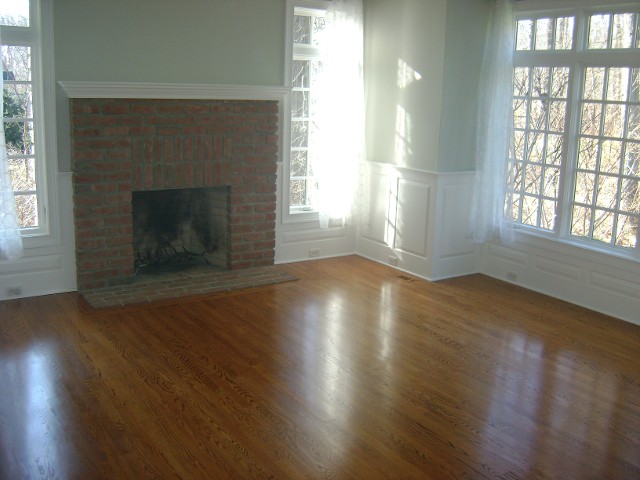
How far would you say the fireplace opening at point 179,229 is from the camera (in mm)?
6469

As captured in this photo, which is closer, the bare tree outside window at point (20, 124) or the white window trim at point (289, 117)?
the bare tree outside window at point (20, 124)

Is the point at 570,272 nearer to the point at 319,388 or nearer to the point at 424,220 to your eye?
the point at 424,220

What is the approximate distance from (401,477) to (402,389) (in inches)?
38.6

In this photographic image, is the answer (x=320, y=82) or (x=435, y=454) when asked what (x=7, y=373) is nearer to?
(x=435, y=454)

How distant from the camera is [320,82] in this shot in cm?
685

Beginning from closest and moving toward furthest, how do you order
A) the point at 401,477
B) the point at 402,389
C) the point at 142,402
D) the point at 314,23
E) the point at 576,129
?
the point at 401,477
the point at 142,402
the point at 402,389
the point at 576,129
the point at 314,23

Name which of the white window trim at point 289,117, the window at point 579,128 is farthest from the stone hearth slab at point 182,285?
the window at point 579,128

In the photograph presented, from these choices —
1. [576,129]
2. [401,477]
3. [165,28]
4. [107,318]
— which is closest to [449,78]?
[576,129]

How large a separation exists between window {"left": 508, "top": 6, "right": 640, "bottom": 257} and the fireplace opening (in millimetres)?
2819

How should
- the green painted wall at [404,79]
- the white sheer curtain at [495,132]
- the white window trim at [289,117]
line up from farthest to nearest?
the white window trim at [289,117] < the green painted wall at [404,79] < the white sheer curtain at [495,132]

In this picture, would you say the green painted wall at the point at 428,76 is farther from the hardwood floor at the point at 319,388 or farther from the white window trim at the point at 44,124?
the white window trim at the point at 44,124

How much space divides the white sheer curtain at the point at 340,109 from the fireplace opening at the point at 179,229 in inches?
42.1

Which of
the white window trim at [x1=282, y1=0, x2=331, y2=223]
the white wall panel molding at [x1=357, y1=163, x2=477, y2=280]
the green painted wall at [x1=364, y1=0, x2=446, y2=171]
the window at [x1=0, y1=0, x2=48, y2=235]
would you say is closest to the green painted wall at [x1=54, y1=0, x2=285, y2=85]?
the white window trim at [x1=282, y1=0, x2=331, y2=223]

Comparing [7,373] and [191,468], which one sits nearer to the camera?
[191,468]
